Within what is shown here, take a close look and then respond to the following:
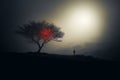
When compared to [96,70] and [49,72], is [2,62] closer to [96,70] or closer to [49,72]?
[49,72]

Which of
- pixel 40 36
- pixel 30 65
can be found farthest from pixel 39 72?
pixel 40 36

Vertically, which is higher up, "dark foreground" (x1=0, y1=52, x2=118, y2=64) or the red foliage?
the red foliage

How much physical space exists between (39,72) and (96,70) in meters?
8.46

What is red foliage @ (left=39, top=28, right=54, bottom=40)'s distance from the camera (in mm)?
64719

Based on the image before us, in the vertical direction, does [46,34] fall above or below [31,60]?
above

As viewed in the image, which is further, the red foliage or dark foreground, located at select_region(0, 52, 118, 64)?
the red foliage

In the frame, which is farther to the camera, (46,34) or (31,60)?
(46,34)

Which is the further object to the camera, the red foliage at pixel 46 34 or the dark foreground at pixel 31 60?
the red foliage at pixel 46 34

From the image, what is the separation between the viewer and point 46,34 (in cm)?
6500

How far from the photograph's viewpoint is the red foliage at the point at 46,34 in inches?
2548

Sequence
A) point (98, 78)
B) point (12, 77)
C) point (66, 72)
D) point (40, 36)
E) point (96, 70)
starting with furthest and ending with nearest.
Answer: point (40, 36), point (96, 70), point (66, 72), point (98, 78), point (12, 77)

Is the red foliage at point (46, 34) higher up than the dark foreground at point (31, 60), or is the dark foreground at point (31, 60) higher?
the red foliage at point (46, 34)

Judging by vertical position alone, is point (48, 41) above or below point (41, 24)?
below

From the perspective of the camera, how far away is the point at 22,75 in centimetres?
2223
